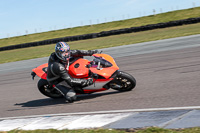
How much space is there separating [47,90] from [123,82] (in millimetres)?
1984

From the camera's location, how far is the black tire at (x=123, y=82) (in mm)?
6969

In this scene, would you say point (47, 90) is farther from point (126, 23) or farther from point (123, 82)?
point (126, 23)

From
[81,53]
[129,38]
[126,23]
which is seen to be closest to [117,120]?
[81,53]

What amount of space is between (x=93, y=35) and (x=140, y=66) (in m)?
18.6

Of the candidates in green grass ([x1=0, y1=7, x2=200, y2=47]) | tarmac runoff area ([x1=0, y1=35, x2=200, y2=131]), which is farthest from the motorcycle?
green grass ([x1=0, y1=7, x2=200, y2=47])

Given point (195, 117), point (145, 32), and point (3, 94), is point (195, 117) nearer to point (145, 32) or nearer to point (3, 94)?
point (3, 94)

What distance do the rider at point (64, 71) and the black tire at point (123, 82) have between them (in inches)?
24.7

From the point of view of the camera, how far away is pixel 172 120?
4.40 m

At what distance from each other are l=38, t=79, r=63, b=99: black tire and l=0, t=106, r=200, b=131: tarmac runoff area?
1.58 m

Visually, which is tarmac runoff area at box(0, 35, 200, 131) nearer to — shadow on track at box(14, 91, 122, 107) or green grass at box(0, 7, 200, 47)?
shadow on track at box(14, 91, 122, 107)

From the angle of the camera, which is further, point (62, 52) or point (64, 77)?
point (64, 77)

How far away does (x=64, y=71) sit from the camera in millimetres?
6891

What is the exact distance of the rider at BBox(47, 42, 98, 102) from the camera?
22.4ft

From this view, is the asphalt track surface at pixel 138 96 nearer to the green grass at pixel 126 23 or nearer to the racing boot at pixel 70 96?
the racing boot at pixel 70 96
